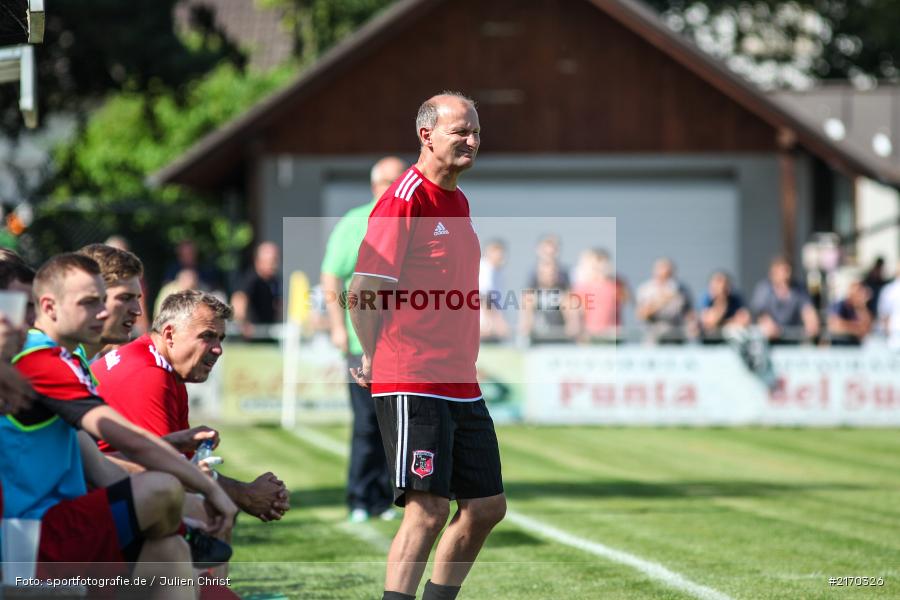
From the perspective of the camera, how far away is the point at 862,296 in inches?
872

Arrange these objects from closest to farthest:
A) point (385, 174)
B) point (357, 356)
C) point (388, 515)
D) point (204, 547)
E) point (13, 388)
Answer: point (13, 388)
point (204, 547)
point (385, 174)
point (357, 356)
point (388, 515)

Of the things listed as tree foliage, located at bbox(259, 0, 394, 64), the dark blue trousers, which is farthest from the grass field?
tree foliage, located at bbox(259, 0, 394, 64)

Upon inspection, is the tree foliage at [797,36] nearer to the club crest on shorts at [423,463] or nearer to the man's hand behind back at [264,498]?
the club crest on shorts at [423,463]

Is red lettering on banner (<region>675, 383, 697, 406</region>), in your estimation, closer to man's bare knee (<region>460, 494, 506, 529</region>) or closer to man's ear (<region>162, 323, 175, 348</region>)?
man's bare knee (<region>460, 494, 506, 529</region>)

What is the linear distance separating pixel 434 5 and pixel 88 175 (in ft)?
38.7

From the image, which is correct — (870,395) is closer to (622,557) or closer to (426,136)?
(622,557)

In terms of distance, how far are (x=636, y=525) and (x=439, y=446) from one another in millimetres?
4263

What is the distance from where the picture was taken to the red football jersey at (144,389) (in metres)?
6.10

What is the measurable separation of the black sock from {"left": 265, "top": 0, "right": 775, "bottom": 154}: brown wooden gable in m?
21.6

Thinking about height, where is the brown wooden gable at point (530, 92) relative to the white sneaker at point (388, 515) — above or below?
above

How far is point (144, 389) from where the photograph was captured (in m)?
6.12

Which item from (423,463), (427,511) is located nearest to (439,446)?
(423,463)

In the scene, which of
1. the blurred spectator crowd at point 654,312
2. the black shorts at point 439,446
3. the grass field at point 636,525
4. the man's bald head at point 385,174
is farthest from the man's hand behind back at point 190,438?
the blurred spectator crowd at point 654,312

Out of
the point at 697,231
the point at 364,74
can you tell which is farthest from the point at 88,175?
the point at 697,231
